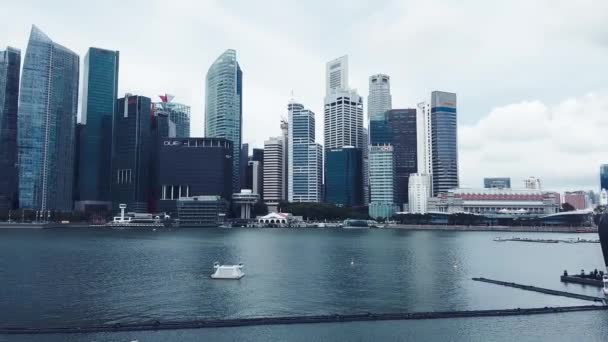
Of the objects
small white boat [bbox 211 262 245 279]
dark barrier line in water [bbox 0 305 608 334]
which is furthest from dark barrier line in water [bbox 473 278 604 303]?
small white boat [bbox 211 262 245 279]

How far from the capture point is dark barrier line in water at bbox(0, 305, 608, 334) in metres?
43.5

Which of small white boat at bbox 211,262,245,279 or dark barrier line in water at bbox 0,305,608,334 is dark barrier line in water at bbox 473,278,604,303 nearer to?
dark barrier line in water at bbox 0,305,608,334

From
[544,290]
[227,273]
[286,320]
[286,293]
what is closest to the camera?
[286,320]

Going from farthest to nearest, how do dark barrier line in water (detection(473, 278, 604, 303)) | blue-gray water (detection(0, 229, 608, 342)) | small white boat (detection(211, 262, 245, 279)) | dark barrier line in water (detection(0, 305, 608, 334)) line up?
small white boat (detection(211, 262, 245, 279)) < dark barrier line in water (detection(473, 278, 604, 303)) < blue-gray water (detection(0, 229, 608, 342)) < dark barrier line in water (detection(0, 305, 608, 334))

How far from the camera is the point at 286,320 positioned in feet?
156

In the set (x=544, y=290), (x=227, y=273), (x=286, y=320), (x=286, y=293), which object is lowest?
(x=286, y=293)

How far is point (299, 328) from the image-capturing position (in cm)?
4550

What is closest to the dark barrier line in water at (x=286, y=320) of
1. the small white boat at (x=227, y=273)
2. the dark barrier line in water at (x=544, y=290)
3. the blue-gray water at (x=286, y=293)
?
Result: the blue-gray water at (x=286, y=293)

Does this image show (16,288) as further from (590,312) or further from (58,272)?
(590,312)

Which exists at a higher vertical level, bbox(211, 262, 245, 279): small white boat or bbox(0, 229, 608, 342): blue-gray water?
bbox(211, 262, 245, 279): small white boat

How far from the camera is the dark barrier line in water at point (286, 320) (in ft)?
143

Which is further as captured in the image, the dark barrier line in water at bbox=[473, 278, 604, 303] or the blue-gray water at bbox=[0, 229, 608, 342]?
the dark barrier line in water at bbox=[473, 278, 604, 303]

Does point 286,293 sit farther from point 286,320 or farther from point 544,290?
point 544,290

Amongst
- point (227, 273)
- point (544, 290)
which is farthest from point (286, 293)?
point (544, 290)
